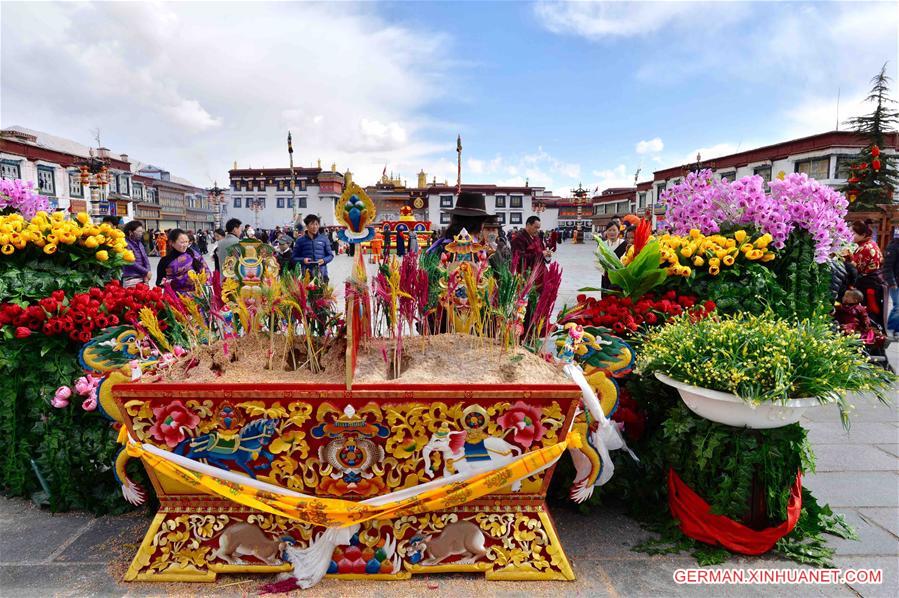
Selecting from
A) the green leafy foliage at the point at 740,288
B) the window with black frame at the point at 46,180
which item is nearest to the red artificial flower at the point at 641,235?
the green leafy foliage at the point at 740,288

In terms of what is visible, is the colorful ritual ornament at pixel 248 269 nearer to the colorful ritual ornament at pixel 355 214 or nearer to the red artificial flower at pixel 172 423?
the colorful ritual ornament at pixel 355 214

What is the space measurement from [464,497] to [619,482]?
3.38 feet

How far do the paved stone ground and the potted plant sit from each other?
737 millimetres

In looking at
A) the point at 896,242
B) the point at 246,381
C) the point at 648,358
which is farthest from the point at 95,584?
the point at 896,242

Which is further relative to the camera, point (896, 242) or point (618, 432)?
point (896, 242)

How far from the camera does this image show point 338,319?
274 centimetres

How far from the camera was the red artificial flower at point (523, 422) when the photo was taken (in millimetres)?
2244

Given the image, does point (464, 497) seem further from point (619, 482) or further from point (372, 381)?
point (619, 482)

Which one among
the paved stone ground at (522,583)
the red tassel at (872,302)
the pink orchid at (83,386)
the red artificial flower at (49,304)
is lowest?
the paved stone ground at (522,583)

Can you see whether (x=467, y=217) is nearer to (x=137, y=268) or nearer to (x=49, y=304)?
(x=137, y=268)

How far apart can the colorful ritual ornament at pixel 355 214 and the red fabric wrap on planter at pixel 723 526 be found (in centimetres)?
199

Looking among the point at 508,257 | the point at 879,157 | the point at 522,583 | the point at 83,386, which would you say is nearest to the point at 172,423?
the point at 83,386

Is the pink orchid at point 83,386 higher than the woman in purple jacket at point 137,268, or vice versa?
the woman in purple jacket at point 137,268

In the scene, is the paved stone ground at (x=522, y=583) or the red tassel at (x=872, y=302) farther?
the red tassel at (x=872, y=302)
